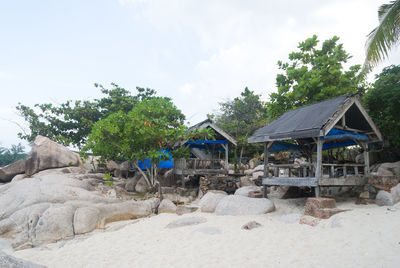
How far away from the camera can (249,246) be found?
6.62 m

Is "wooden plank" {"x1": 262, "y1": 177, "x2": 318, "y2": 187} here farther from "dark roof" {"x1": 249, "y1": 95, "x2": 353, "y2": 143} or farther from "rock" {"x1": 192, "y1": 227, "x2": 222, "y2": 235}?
"rock" {"x1": 192, "y1": 227, "x2": 222, "y2": 235}

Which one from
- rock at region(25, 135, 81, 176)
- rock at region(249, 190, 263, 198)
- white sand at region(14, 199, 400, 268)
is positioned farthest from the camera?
rock at region(25, 135, 81, 176)

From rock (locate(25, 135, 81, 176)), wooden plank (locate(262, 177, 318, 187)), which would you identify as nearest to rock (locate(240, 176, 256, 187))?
wooden plank (locate(262, 177, 318, 187))

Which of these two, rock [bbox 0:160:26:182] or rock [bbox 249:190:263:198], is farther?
rock [bbox 0:160:26:182]

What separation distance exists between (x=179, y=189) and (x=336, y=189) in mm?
7818

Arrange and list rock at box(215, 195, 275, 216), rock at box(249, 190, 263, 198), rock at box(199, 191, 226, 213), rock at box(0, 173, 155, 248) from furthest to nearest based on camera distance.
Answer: rock at box(249, 190, 263, 198)
rock at box(199, 191, 226, 213)
rock at box(215, 195, 275, 216)
rock at box(0, 173, 155, 248)

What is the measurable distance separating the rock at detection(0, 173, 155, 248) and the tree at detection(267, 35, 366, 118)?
10828mm

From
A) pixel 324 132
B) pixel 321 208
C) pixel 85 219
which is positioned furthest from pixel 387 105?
→ pixel 85 219

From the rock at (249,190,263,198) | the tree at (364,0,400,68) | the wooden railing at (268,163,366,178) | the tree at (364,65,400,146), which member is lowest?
the rock at (249,190,263,198)

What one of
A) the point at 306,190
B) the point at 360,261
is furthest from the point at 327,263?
the point at 306,190

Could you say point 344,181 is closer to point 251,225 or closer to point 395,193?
point 395,193

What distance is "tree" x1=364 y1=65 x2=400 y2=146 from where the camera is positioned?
11.8 meters

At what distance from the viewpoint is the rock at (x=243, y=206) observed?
31.9ft

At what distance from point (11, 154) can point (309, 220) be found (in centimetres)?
4270
